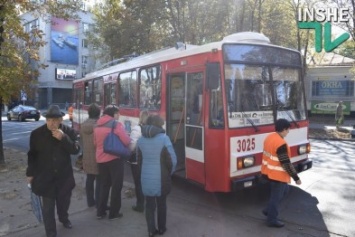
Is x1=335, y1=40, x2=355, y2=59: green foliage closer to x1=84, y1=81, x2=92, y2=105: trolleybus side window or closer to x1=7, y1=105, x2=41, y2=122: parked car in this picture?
x1=84, y1=81, x2=92, y2=105: trolleybus side window

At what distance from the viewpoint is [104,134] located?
5711mm

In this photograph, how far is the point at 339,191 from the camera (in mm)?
7449

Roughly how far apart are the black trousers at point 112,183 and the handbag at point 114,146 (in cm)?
20

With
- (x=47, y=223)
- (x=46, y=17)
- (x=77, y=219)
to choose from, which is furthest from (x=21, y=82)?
(x=47, y=223)

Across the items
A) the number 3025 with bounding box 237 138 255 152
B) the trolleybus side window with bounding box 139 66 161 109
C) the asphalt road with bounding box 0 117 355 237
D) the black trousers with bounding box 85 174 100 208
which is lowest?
the asphalt road with bounding box 0 117 355 237

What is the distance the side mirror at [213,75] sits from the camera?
625 cm

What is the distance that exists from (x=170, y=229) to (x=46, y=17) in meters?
9.04

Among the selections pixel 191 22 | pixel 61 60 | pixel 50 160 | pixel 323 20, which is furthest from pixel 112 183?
pixel 61 60

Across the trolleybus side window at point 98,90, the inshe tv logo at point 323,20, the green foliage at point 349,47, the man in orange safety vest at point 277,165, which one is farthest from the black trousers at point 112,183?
the green foliage at point 349,47

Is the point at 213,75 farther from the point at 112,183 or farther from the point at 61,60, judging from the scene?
the point at 61,60

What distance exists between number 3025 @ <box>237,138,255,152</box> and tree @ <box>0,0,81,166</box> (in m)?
6.54

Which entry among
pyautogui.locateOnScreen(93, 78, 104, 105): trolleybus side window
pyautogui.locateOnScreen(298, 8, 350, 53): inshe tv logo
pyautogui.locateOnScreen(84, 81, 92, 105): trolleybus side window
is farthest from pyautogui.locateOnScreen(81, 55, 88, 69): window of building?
pyautogui.locateOnScreen(93, 78, 104, 105): trolleybus side window

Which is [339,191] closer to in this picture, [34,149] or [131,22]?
[34,149]

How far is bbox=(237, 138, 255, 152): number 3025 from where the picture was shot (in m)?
6.31
